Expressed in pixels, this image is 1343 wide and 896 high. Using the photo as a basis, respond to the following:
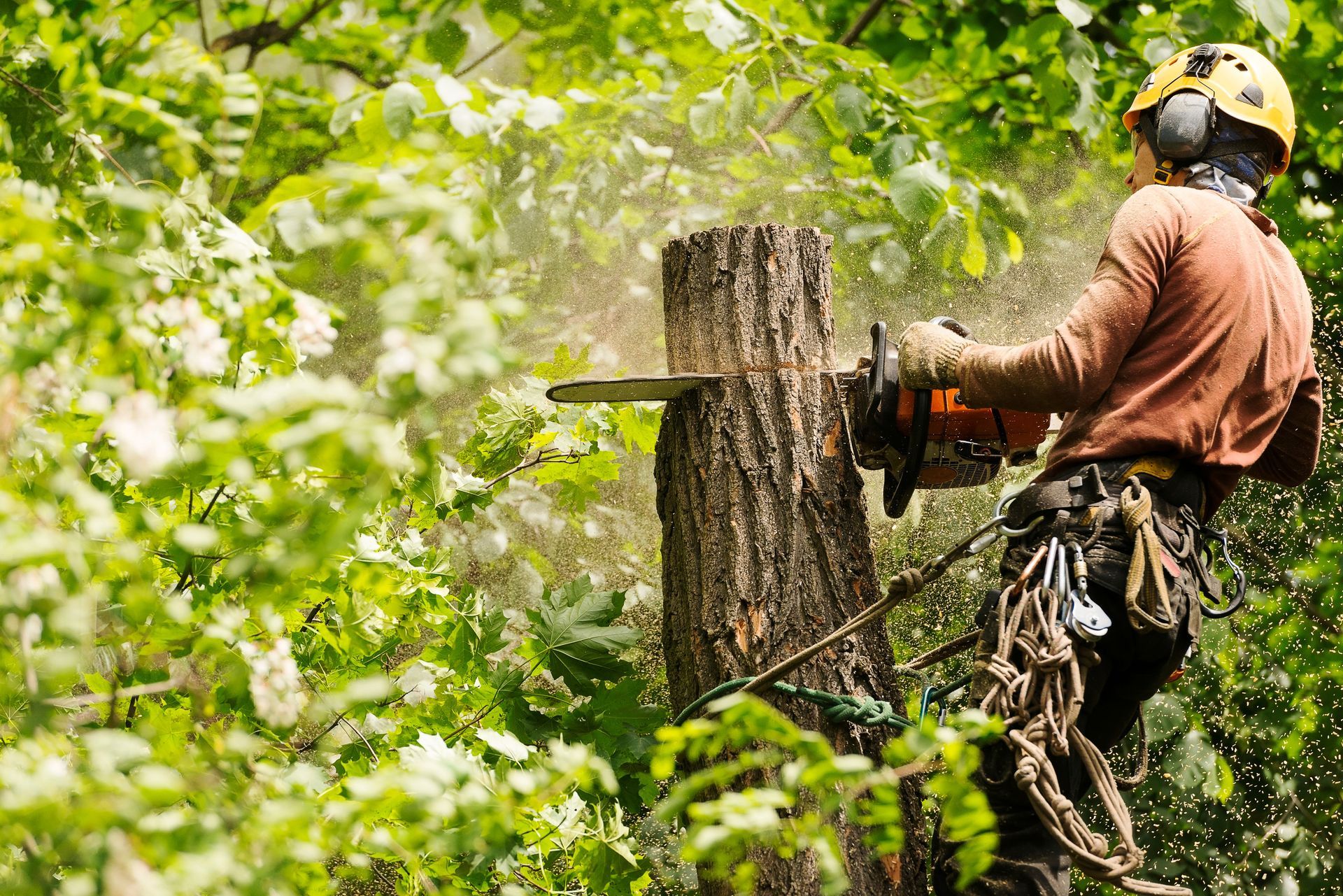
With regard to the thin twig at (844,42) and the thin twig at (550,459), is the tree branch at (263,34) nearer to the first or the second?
the thin twig at (844,42)

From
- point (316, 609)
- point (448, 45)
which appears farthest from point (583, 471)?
point (448, 45)

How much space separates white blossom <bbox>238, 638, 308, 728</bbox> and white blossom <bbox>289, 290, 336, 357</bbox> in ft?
1.30

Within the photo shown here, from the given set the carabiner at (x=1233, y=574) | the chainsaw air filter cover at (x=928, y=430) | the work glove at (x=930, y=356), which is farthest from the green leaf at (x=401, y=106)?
the carabiner at (x=1233, y=574)

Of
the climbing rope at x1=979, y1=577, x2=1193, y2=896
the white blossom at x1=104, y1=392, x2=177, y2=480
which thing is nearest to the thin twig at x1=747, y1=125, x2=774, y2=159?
the climbing rope at x1=979, y1=577, x2=1193, y2=896

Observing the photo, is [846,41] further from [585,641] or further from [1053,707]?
[1053,707]

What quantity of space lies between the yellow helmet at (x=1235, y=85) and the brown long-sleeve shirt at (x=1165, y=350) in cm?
20

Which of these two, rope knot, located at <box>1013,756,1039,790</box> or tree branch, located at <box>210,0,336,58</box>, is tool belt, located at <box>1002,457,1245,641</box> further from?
tree branch, located at <box>210,0,336,58</box>

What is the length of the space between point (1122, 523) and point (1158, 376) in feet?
0.94

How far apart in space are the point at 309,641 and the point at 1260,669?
14.5 ft

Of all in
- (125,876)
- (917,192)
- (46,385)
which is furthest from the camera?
(917,192)

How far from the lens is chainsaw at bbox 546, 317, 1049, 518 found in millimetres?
2316

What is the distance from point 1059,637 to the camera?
6.44 feet

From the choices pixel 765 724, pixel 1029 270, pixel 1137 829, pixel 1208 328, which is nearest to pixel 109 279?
pixel 765 724

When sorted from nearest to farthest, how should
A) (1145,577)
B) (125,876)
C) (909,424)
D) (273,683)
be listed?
(125,876), (273,683), (1145,577), (909,424)
